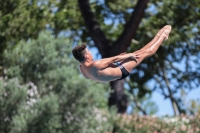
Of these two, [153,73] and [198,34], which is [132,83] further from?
[198,34]

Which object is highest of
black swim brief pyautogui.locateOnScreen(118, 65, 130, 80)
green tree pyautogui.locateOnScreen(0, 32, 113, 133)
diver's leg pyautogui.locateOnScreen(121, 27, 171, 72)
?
diver's leg pyautogui.locateOnScreen(121, 27, 171, 72)

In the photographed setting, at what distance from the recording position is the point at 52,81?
14297mm

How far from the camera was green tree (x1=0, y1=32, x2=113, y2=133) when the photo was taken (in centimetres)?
1353

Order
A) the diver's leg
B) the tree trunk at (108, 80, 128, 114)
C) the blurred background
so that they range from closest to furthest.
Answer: the diver's leg, the blurred background, the tree trunk at (108, 80, 128, 114)

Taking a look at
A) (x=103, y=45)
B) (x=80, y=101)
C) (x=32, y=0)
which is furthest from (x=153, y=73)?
(x=80, y=101)

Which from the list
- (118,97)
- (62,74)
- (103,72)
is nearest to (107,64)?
(103,72)

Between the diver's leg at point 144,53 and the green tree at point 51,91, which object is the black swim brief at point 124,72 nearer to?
the diver's leg at point 144,53

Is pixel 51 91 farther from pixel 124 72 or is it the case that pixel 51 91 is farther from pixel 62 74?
pixel 124 72

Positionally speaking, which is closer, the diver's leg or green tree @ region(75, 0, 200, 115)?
the diver's leg

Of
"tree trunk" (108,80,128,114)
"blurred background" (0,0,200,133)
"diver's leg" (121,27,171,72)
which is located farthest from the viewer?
"tree trunk" (108,80,128,114)

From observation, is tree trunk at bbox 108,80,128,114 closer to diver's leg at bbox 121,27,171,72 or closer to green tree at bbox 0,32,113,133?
green tree at bbox 0,32,113,133

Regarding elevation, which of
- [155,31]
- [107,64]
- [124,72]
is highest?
[107,64]

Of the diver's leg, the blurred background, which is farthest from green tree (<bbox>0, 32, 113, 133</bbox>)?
the diver's leg

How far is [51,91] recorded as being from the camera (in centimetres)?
1419
